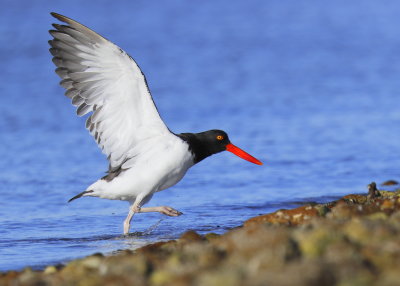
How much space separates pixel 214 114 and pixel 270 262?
9.94m

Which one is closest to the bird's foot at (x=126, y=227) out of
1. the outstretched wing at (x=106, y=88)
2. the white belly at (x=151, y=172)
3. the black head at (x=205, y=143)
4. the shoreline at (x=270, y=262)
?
the white belly at (x=151, y=172)

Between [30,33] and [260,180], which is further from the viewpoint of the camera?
[30,33]

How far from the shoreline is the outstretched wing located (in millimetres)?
2308

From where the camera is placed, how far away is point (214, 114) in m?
14.1

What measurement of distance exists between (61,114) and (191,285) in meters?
10.8

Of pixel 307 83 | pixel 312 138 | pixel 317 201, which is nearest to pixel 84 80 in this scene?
pixel 317 201

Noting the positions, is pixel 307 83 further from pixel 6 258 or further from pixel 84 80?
pixel 6 258

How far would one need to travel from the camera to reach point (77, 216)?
28.7 feet

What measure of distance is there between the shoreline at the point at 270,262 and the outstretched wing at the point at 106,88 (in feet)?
7.57

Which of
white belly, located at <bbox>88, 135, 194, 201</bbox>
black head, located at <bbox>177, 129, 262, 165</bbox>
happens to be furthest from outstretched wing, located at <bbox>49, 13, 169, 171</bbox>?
black head, located at <bbox>177, 129, 262, 165</bbox>

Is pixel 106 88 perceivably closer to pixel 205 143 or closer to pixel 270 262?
pixel 205 143

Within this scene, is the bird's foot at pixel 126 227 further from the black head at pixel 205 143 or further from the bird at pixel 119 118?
the black head at pixel 205 143

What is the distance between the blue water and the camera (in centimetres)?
865

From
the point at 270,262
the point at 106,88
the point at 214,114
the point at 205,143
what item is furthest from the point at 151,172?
the point at 214,114
